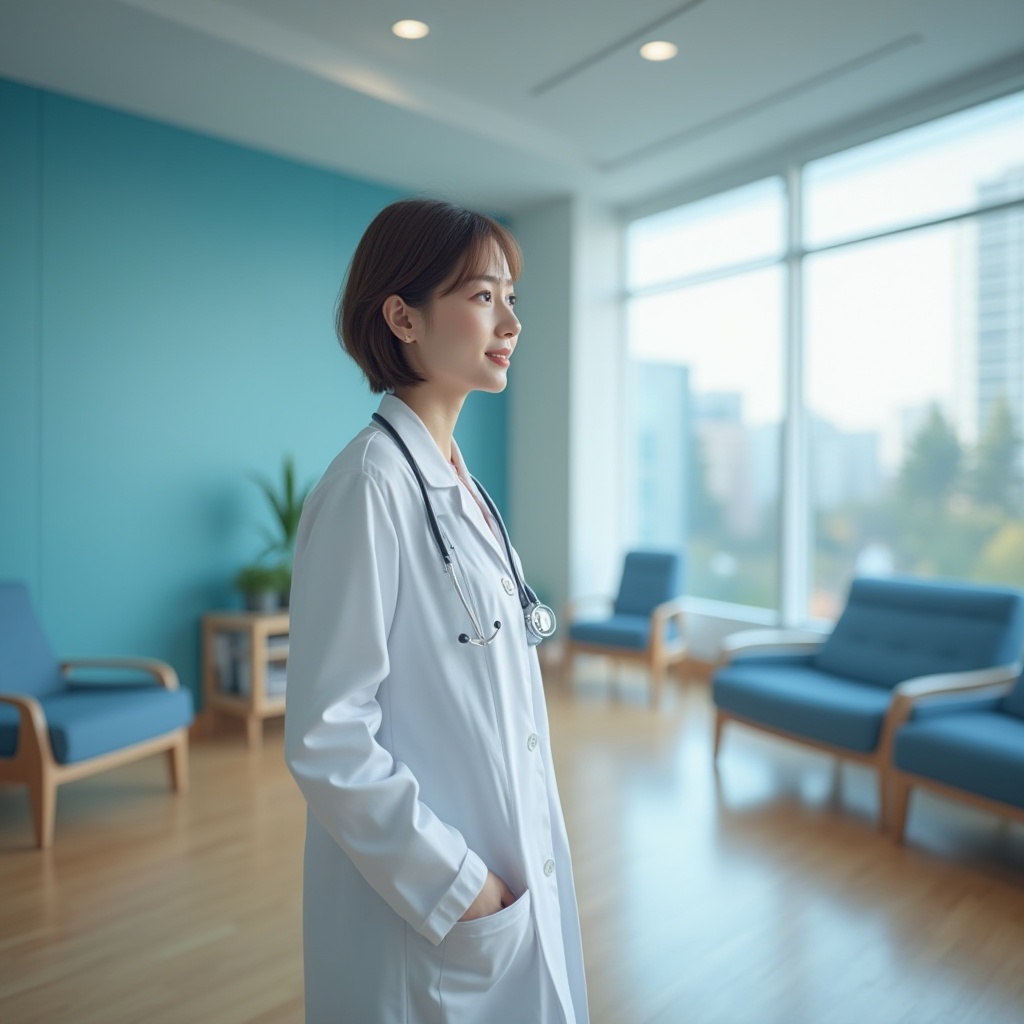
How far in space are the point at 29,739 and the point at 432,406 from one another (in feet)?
8.63

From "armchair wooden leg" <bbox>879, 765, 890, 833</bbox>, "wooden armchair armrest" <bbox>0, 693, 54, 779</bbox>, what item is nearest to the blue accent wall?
"wooden armchair armrest" <bbox>0, 693, 54, 779</bbox>

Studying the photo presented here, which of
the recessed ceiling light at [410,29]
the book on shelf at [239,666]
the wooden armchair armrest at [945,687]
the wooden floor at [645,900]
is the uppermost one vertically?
the recessed ceiling light at [410,29]

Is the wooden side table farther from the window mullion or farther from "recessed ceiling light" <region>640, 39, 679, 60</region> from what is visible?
"recessed ceiling light" <region>640, 39, 679, 60</region>

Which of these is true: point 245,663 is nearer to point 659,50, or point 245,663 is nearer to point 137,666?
point 137,666

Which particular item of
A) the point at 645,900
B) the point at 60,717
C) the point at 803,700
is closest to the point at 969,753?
the point at 803,700

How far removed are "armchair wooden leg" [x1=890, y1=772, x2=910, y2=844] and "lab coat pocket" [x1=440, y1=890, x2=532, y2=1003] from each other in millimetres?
2524

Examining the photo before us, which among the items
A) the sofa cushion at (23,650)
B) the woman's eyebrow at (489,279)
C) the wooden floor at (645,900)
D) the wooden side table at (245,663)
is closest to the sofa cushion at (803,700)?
the wooden floor at (645,900)

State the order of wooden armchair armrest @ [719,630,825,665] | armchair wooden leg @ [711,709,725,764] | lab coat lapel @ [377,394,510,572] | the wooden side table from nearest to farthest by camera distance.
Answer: lab coat lapel @ [377,394,510,572] → armchair wooden leg @ [711,709,725,764] → wooden armchair armrest @ [719,630,825,665] → the wooden side table

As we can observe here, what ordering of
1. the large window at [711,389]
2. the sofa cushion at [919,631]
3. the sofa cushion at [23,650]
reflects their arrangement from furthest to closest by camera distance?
the large window at [711,389]
the sofa cushion at [919,631]
the sofa cushion at [23,650]

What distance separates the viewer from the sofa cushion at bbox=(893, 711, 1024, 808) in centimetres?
279

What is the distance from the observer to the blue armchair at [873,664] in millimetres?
3361

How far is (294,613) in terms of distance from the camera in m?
1.07

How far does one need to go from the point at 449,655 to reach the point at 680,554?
15.1 ft

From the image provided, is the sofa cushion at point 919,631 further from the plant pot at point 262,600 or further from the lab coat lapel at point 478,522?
the lab coat lapel at point 478,522
